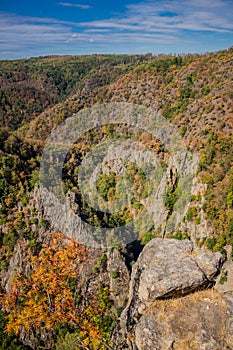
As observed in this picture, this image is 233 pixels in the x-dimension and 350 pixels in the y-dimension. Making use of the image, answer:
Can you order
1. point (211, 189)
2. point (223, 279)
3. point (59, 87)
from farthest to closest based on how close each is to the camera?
point (59, 87) → point (211, 189) → point (223, 279)

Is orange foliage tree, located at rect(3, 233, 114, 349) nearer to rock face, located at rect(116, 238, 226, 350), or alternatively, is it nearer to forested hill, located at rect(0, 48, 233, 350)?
forested hill, located at rect(0, 48, 233, 350)

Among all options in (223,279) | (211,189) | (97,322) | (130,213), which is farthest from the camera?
(130,213)

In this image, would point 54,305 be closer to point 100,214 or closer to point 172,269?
point 172,269

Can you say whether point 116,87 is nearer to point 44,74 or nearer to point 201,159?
point 201,159

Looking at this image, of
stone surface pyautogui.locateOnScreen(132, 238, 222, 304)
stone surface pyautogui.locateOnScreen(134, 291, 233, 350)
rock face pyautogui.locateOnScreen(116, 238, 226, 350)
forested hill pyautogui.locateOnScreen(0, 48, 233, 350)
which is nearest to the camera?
stone surface pyautogui.locateOnScreen(134, 291, 233, 350)

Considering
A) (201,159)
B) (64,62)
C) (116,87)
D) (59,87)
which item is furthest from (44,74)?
(201,159)

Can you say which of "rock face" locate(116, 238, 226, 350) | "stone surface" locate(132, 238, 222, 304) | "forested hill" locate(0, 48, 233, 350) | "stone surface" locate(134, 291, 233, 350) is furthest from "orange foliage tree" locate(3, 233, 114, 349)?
"stone surface" locate(134, 291, 233, 350)

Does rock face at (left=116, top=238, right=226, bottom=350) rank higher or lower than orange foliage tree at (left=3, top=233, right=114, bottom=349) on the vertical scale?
higher
